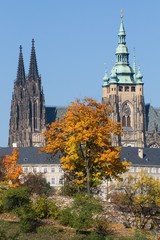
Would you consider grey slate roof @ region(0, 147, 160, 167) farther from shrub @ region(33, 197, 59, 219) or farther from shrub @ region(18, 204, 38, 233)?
shrub @ region(18, 204, 38, 233)

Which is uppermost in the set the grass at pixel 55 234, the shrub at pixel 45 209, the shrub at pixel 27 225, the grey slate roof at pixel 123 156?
the grey slate roof at pixel 123 156

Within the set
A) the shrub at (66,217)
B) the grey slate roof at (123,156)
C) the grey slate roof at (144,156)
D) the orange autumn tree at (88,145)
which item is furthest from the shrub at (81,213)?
the grey slate roof at (123,156)

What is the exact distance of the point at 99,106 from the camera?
78.4m

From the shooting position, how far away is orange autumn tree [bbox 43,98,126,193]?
76375 mm

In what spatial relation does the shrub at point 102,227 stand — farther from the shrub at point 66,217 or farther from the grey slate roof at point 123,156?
the grey slate roof at point 123,156

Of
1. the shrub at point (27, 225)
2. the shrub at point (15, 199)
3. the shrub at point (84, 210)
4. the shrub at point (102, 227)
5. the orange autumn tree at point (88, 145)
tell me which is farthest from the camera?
the orange autumn tree at point (88, 145)

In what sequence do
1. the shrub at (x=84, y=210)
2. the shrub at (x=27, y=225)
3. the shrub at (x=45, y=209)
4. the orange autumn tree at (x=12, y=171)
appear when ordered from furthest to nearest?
Answer: 1. the orange autumn tree at (x=12, y=171)
2. the shrub at (x=45, y=209)
3. the shrub at (x=84, y=210)
4. the shrub at (x=27, y=225)

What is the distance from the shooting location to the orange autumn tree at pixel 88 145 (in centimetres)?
7638

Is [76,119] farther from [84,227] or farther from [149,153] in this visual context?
[149,153]

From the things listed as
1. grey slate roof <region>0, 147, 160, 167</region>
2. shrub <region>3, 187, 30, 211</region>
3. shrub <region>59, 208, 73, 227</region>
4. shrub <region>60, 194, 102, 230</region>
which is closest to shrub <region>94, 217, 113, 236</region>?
shrub <region>60, 194, 102, 230</region>

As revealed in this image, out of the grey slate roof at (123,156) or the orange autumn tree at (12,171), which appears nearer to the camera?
the orange autumn tree at (12,171)

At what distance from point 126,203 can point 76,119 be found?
23.7 ft

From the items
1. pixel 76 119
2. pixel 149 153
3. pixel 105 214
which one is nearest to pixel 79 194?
pixel 105 214

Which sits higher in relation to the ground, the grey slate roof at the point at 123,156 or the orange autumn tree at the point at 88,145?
the grey slate roof at the point at 123,156
